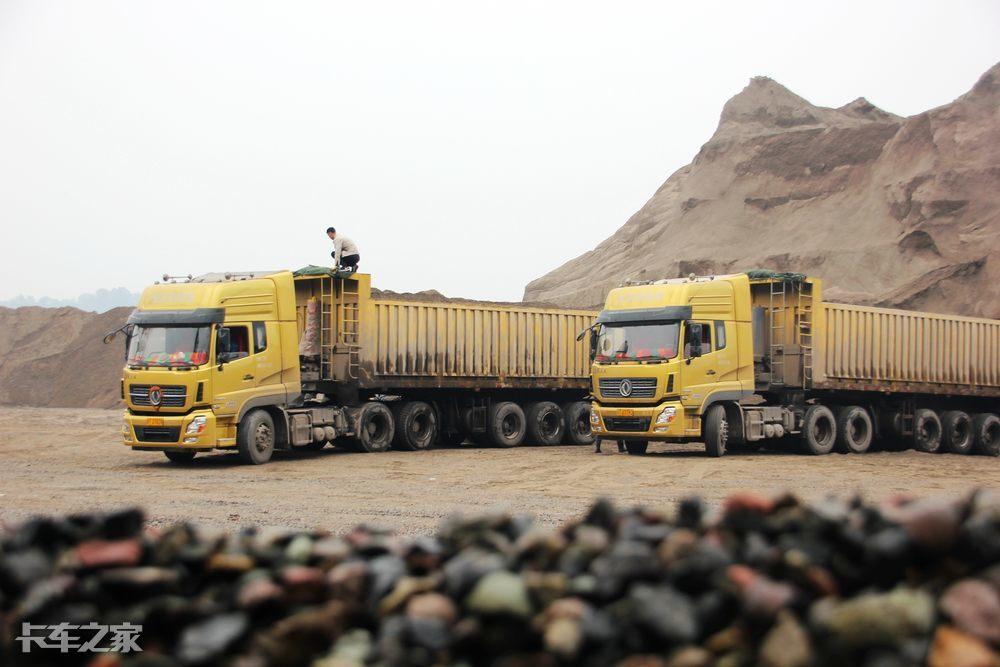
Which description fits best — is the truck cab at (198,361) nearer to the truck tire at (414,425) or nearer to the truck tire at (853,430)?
the truck tire at (414,425)

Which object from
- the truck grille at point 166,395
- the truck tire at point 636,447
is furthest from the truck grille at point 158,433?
the truck tire at point 636,447

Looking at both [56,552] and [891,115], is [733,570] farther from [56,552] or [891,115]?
[891,115]

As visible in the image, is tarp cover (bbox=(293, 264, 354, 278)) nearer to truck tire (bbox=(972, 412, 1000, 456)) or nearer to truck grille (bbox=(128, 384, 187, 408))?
truck grille (bbox=(128, 384, 187, 408))

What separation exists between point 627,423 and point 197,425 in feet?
27.2

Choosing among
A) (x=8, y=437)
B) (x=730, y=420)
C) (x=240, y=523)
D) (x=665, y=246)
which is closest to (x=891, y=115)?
(x=665, y=246)

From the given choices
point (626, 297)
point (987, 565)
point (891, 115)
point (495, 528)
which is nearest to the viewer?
point (987, 565)

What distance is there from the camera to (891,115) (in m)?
70.4

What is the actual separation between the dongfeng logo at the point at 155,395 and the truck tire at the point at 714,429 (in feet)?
34.3

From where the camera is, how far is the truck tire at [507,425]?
2423 cm

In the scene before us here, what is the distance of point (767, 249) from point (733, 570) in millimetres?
54602

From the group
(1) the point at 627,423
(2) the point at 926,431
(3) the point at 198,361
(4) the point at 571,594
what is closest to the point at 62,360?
(3) the point at 198,361

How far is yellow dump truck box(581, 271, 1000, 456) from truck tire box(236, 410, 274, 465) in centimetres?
652

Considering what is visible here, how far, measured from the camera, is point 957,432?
2700 cm

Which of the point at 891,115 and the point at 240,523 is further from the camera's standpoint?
the point at 891,115
